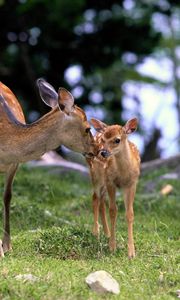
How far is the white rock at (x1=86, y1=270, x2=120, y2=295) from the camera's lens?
5918 mm

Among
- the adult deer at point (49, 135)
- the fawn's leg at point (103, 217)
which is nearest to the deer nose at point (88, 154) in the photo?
the adult deer at point (49, 135)

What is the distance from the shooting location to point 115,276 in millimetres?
6512

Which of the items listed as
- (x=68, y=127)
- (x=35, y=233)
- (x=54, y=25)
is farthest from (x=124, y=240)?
(x=54, y=25)

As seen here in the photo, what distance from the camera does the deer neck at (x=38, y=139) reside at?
7.32m

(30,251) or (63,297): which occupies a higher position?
(63,297)

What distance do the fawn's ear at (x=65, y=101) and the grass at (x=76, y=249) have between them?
122cm

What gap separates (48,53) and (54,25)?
799 mm

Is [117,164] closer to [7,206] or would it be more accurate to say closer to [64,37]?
[7,206]

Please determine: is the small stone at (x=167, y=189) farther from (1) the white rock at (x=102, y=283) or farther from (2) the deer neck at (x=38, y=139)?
(1) the white rock at (x=102, y=283)

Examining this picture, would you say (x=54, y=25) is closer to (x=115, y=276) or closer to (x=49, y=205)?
(x=49, y=205)

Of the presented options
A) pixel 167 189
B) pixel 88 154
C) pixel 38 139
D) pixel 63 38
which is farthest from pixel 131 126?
pixel 63 38

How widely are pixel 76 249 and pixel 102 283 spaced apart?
5.05ft

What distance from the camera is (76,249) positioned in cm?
746

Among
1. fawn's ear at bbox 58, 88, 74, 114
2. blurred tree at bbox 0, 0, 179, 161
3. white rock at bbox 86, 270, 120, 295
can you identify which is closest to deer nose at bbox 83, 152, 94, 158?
fawn's ear at bbox 58, 88, 74, 114
